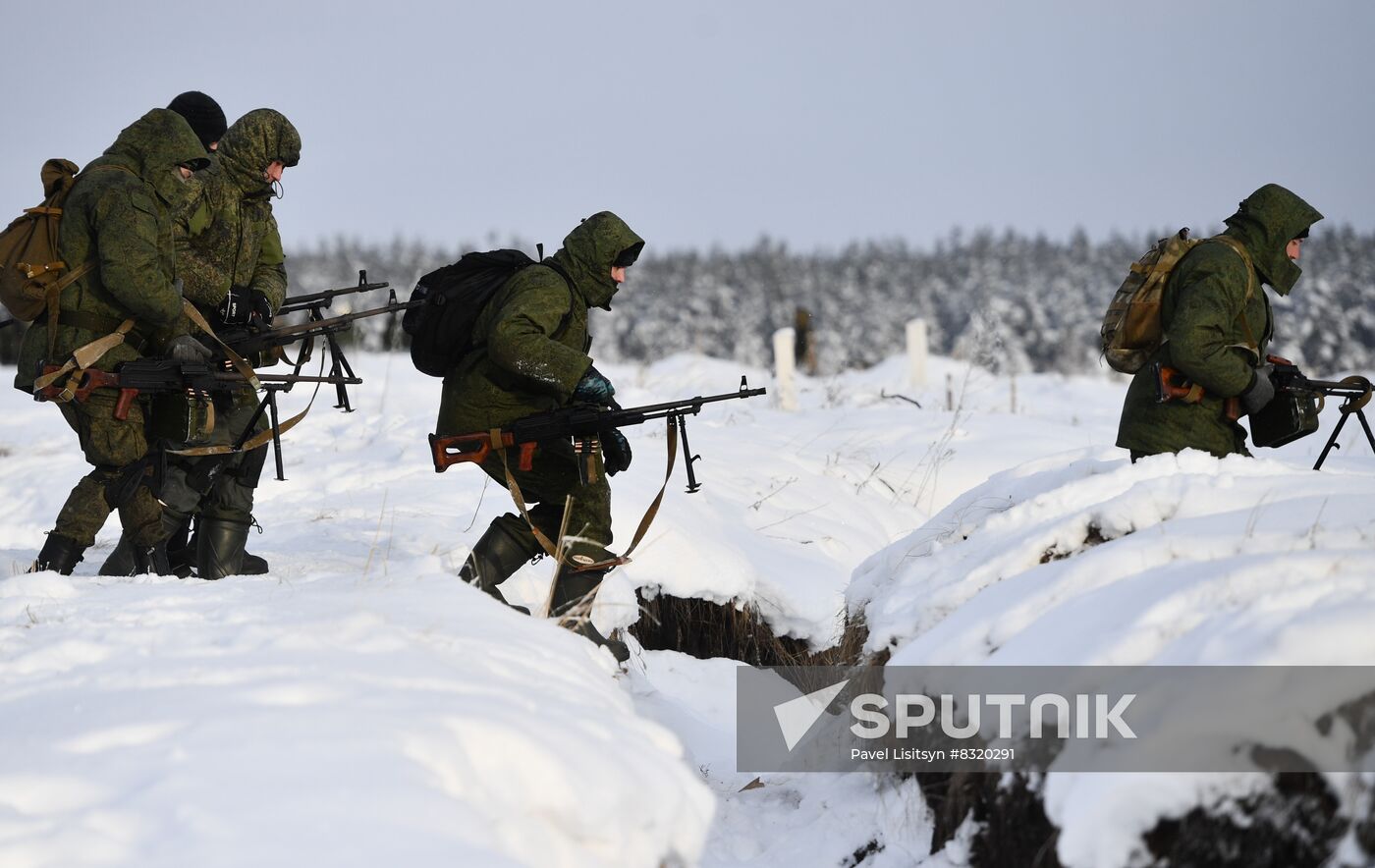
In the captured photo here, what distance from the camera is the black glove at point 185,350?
558 centimetres

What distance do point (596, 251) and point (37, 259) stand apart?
238cm

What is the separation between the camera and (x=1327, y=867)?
2.59 m

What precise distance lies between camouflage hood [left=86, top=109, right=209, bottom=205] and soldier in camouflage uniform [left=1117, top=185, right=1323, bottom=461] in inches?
169

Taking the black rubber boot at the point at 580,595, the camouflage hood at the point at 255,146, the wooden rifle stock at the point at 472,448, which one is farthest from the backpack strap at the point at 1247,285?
the camouflage hood at the point at 255,146

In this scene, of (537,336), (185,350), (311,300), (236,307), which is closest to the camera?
(537,336)

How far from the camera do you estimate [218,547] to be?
6.09 meters

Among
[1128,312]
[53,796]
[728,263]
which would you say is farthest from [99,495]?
[728,263]

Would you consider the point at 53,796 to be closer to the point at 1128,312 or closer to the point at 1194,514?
the point at 1194,514

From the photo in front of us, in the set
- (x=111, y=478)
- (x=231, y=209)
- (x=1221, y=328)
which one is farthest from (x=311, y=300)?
(x=1221, y=328)

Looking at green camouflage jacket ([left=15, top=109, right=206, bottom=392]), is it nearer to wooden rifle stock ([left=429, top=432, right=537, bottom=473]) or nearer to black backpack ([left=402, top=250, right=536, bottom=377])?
black backpack ([left=402, top=250, right=536, bottom=377])

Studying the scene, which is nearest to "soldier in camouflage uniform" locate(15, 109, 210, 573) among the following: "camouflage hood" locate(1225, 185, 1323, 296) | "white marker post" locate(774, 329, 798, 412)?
"camouflage hood" locate(1225, 185, 1323, 296)

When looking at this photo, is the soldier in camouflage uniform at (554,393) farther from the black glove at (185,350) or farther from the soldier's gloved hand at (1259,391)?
the soldier's gloved hand at (1259,391)

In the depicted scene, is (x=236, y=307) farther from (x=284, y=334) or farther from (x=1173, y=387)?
(x=1173, y=387)

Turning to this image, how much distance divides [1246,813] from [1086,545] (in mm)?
1487
